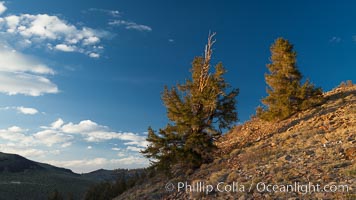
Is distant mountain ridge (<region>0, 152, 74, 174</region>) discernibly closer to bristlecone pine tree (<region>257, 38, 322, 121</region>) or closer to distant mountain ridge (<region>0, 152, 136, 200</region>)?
distant mountain ridge (<region>0, 152, 136, 200</region>)

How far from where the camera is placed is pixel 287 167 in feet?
52.5

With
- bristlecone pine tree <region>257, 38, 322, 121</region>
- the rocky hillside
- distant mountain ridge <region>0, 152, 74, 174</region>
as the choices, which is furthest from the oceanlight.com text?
distant mountain ridge <region>0, 152, 74, 174</region>

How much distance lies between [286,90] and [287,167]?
15014 mm

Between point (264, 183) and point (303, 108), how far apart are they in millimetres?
17693

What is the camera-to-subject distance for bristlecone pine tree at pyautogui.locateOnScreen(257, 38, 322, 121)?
29.7 meters

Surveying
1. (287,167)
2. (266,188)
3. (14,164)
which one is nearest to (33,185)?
(14,164)

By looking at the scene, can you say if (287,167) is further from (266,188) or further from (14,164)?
(14,164)

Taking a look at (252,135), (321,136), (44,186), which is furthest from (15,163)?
(321,136)

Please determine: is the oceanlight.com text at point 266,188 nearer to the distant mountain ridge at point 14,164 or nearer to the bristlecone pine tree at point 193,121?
the bristlecone pine tree at point 193,121

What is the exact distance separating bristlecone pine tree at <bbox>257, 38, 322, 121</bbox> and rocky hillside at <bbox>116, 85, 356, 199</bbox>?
186 centimetres

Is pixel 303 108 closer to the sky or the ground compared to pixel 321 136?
closer to the sky

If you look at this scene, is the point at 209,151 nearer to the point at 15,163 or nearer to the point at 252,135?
the point at 252,135

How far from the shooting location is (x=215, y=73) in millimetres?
24156

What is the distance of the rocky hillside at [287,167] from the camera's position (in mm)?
13102
